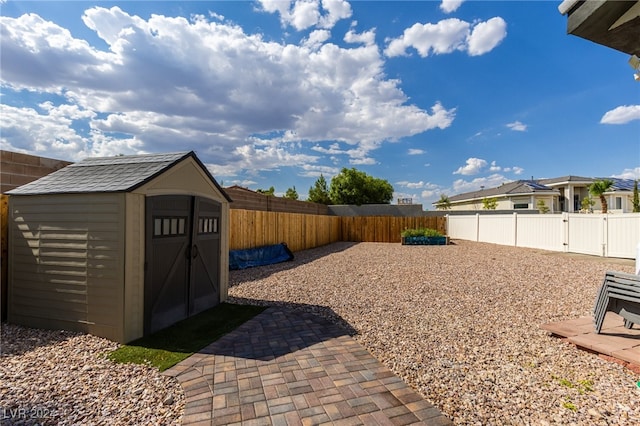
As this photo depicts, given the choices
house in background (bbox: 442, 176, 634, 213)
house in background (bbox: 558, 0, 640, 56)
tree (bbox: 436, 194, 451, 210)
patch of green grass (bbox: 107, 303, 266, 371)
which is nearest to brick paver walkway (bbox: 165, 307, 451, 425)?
patch of green grass (bbox: 107, 303, 266, 371)

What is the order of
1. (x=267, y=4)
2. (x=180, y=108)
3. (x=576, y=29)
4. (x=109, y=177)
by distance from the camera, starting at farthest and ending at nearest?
1. (x=180, y=108)
2. (x=267, y=4)
3. (x=109, y=177)
4. (x=576, y=29)

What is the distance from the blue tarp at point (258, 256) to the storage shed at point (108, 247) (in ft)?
14.6

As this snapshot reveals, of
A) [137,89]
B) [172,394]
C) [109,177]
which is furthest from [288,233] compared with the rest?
[172,394]

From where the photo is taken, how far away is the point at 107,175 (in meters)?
3.92

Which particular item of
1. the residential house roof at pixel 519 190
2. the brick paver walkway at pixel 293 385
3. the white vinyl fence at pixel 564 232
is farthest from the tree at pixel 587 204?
the brick paver walkway at pixel 293 385

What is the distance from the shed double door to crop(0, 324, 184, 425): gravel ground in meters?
0.71

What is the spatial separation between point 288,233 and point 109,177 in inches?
353

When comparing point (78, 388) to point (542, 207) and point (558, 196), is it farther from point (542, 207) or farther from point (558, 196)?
point (558, 196)

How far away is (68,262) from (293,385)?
328 centimetres

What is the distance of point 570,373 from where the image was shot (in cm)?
281

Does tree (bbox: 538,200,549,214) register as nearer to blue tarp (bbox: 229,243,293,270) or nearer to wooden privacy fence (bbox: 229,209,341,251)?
wooden privacy fence (bbox: 229,209,341,251)

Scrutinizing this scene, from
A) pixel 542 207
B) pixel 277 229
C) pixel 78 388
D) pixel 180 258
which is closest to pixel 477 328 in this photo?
pixel 180 258

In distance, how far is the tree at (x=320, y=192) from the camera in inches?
1259

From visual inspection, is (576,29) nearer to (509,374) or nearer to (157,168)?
(509,374)
